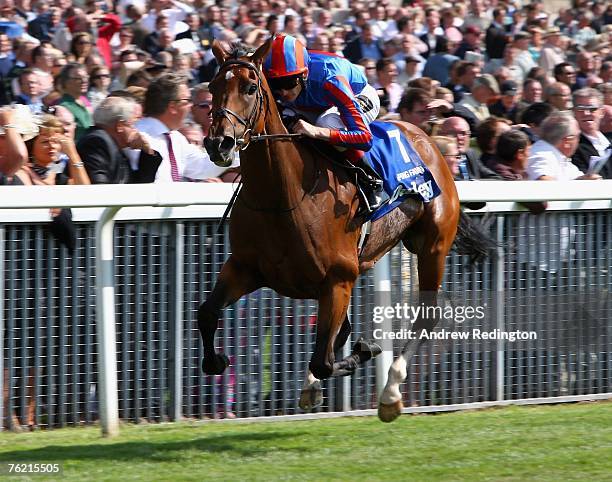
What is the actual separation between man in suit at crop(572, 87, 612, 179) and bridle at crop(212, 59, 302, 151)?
3.89 metres

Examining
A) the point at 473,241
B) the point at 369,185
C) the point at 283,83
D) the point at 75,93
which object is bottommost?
the point at 473,241

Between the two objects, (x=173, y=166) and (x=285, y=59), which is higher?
(x=285, y=59)

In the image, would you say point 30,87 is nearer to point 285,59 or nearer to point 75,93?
point 75,93

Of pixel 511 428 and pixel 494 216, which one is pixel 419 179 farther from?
pixel 511 428

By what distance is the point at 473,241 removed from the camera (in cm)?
618

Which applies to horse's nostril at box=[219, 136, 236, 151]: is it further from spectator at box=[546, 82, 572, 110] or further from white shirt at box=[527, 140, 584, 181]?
spectator at box=[546, 82, 572, 110]

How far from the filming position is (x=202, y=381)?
5.68 meters

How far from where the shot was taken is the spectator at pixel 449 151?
690 cm

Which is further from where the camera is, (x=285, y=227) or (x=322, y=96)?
(x=322, y=96)

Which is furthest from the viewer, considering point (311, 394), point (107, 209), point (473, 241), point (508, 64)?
point (508, 64)

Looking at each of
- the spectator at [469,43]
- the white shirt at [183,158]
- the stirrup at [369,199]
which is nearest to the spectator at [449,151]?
the white shirt at [183,158]

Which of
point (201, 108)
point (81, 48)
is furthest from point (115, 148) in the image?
point (81, 48)

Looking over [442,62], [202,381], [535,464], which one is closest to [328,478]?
[535,464]

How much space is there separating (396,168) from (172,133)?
1.72 metres
